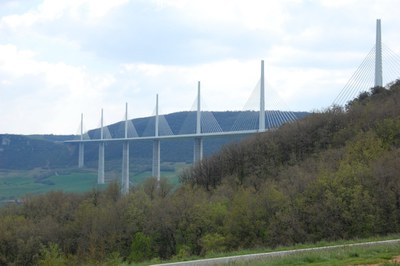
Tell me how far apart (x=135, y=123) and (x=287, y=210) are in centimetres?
8726

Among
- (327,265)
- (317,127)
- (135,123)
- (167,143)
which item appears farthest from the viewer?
(135,123)

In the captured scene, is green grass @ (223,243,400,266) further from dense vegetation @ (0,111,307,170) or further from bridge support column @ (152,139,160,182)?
dense vegetation @ (0,111,307,170)

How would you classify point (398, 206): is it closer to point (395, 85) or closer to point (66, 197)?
point (66, 197)

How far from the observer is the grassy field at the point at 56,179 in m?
88.4

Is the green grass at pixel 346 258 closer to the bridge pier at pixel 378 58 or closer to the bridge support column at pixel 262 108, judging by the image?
the bridge pier at pixel 378 58

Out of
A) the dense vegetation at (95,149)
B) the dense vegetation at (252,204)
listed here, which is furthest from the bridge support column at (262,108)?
the dense vegetation at (95,149)

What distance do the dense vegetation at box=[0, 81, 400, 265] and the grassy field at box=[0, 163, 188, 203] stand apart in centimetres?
3916

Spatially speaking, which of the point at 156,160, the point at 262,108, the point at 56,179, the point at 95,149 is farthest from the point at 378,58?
the point at 95,149

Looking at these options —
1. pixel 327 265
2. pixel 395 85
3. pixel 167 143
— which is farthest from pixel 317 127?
pixel 167 143

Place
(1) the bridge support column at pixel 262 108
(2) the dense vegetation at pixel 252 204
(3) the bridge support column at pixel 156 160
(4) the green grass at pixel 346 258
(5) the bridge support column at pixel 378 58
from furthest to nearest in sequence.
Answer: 1. (3) the bridge support column at pixel 156 160
2. (1) the bridge support column at pixel 262 108
3. (5) the bridge support column at pixel 378 58
4. (2) the dense vegetation at pixel 252 204
5. (4) the green grass at pixel 346 258

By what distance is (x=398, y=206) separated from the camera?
23.5 metres

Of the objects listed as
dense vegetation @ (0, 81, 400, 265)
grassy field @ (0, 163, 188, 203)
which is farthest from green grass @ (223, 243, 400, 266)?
grassy field @ (0, 163, 188, 203)

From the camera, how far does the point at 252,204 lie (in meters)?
28.8

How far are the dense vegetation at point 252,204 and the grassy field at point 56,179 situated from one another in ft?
128
